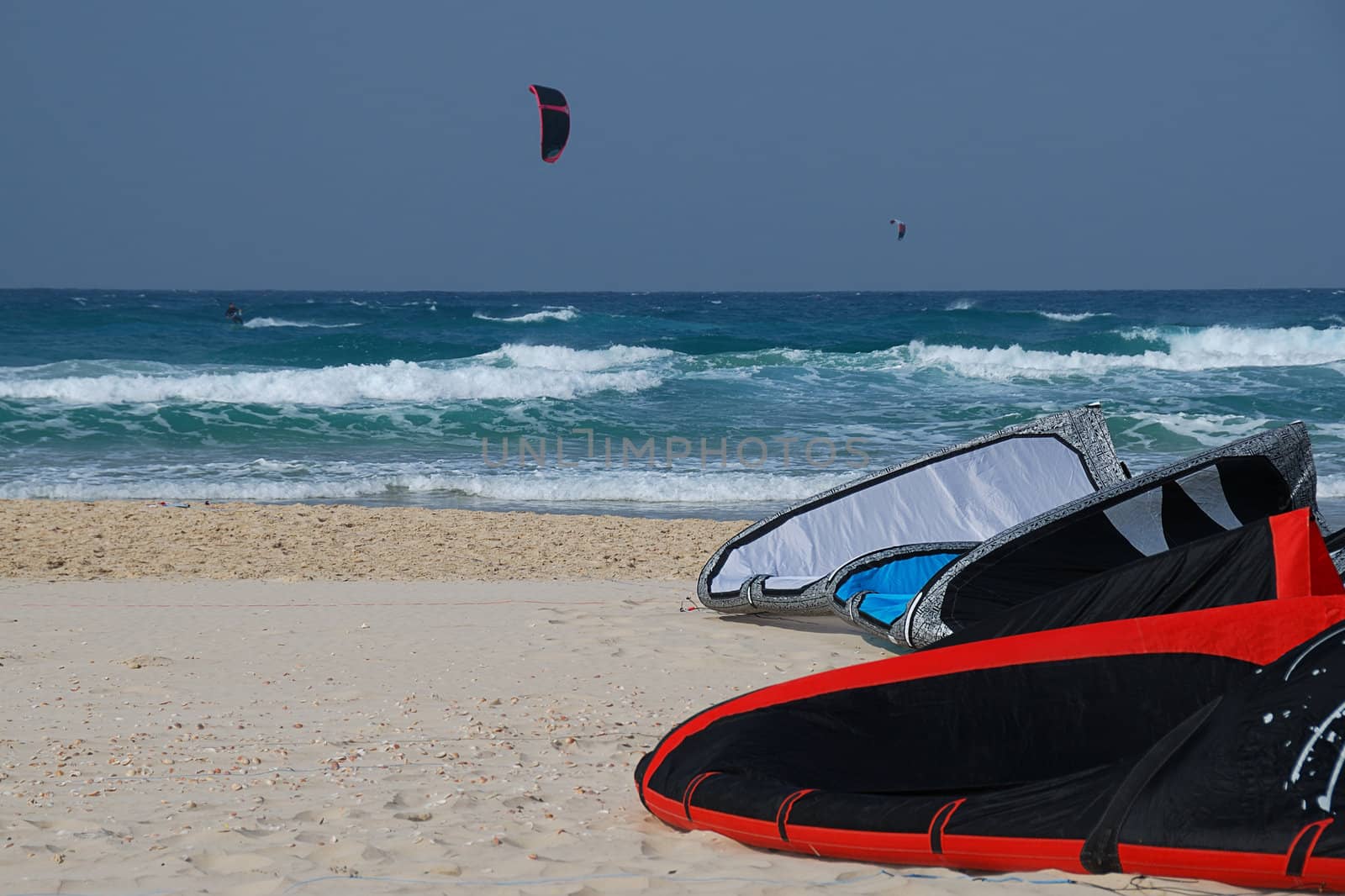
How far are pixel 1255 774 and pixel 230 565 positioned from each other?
6.51 metres

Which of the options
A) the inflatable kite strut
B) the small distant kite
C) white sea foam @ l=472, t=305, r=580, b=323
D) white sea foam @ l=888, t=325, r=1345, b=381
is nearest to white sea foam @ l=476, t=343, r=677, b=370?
white sea foam @ l=888, t=325, r=1345, b=381

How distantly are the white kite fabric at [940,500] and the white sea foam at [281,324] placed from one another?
99.8ft

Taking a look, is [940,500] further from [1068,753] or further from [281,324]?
[281,324]

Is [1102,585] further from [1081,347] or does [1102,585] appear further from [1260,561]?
[1081,347]

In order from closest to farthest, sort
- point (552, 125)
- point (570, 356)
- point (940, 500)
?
point (940, 500) < point (552, 125) < point (570, 356)

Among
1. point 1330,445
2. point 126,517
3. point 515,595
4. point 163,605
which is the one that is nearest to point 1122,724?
point 515,595

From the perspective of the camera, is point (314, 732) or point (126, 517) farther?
Answer: point (126, 517)

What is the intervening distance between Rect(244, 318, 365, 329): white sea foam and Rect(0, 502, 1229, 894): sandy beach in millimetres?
28745

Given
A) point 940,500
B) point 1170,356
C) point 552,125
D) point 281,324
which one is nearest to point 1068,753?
point 940,500

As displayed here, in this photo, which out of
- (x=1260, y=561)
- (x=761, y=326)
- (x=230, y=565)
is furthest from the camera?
(x=761, y=326)

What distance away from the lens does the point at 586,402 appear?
1833 centimetres

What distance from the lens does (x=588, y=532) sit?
8891 millimetres

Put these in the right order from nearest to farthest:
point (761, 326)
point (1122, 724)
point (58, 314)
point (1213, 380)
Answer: point (1122, 724), point (1213, 380), point (58, 314), point (761, 326)

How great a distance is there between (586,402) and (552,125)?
581 centimetres
